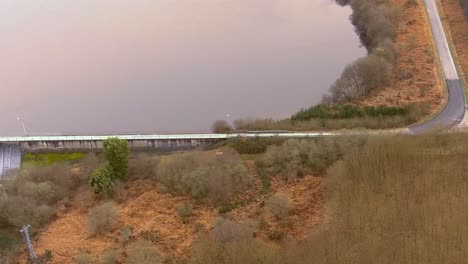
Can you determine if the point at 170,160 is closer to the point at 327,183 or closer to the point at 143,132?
the point at 143,132

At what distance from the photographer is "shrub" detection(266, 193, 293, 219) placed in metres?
27.0

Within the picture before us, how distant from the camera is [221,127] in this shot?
35.1m

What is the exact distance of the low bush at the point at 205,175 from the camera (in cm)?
2906

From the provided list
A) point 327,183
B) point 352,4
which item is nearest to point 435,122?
point 327,183

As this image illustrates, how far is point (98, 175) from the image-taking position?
98.0ft

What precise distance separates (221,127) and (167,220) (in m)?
9.23

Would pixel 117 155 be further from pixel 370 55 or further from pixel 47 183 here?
pixel 370 55

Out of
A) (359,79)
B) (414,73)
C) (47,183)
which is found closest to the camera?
(47,183)

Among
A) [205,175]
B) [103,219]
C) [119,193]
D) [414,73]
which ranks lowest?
[103,219]

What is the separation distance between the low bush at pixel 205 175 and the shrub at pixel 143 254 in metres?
4.95

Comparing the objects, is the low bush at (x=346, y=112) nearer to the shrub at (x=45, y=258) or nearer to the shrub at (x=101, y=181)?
the shrub at (x=101, y=181)

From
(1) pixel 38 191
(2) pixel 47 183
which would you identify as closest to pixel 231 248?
(1) pixel 38 191

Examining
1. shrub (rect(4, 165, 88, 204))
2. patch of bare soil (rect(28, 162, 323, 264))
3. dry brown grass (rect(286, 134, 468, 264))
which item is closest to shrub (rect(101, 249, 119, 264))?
patch of bare soil (rect(28, 162, 323, 264))

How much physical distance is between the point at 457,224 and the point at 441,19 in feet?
107
